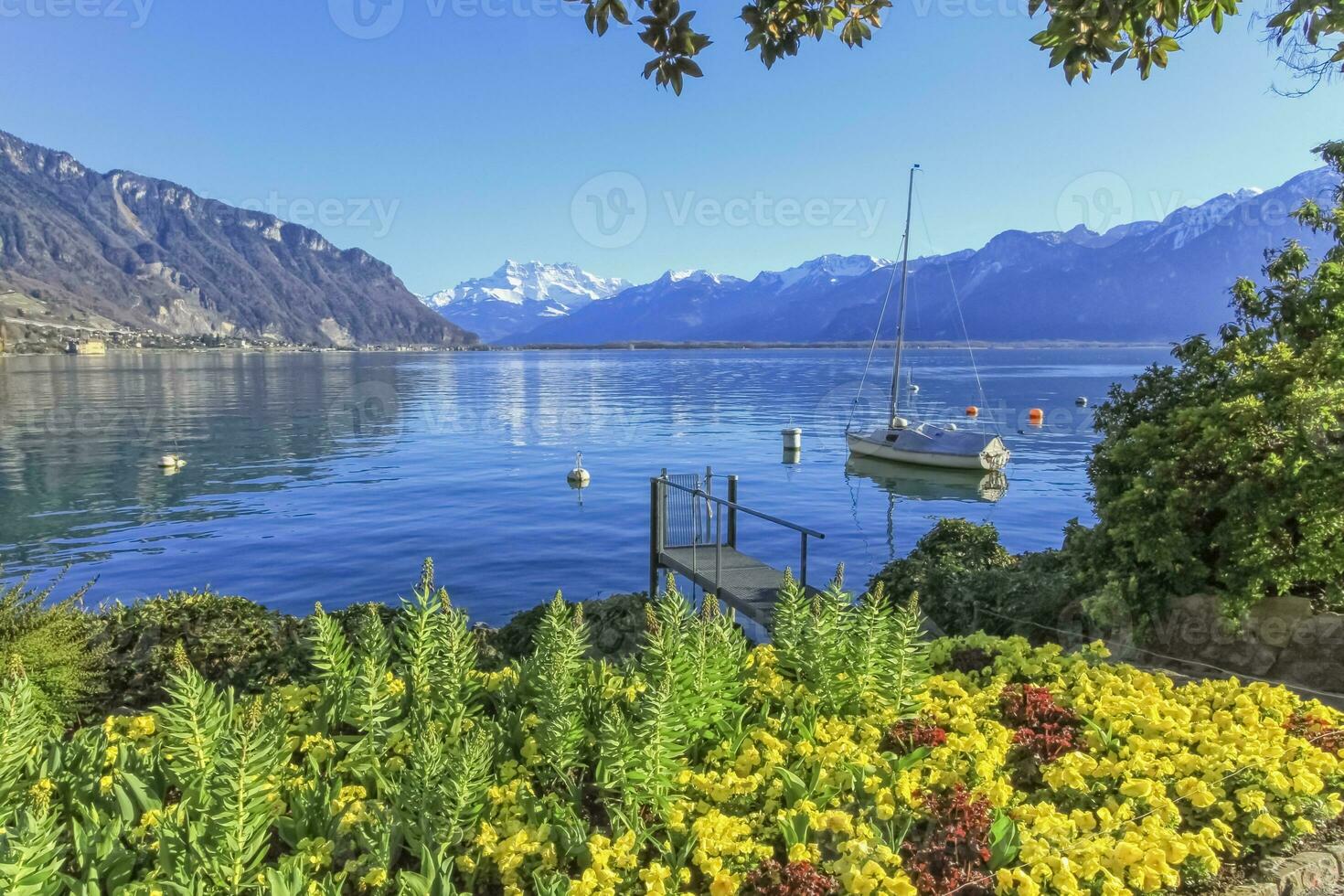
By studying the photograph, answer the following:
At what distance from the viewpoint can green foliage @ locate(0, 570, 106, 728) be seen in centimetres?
739

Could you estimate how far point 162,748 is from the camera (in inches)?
184

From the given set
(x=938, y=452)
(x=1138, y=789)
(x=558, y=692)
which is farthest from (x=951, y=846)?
(x=938, y=452)

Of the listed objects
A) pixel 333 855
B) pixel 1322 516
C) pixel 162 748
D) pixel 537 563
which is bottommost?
pixel 537 563

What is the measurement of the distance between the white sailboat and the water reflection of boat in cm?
38

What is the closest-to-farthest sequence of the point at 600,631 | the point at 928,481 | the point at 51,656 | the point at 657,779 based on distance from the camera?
the point at 657,779 → the point at 51,656 → the point at 600,631 → the point at 928,481

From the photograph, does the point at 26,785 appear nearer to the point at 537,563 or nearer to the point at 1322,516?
the point at 1322,516

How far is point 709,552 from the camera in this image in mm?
17188

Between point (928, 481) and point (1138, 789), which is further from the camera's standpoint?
point (928, 481)

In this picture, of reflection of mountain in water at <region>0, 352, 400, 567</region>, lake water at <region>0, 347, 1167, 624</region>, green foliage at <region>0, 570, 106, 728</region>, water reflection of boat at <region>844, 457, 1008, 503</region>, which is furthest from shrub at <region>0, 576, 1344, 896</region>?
water reflection of boat at <region>844, 457, 1008, 503</region>

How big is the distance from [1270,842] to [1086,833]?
3.68 feet

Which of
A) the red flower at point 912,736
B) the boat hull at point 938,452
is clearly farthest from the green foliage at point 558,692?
the boat hull at point 938,452

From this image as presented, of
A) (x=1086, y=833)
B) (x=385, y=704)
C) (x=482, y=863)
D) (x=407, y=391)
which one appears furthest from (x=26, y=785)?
(x=407, y=391)

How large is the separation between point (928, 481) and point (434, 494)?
74.7 feet
